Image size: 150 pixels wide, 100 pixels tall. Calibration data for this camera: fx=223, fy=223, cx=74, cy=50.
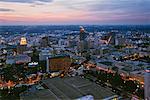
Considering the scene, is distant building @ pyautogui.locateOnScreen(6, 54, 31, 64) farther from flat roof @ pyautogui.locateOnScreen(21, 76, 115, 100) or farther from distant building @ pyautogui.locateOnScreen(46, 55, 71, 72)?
flat roof @ pyautogui.locateOnScreen(21, 76, 115, 100)

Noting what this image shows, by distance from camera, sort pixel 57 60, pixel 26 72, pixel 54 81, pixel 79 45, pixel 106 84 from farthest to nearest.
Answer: pixel 79 45 → pixel 57 60 → pixel 26 72 → pixel 106 84 → pixel 54 81

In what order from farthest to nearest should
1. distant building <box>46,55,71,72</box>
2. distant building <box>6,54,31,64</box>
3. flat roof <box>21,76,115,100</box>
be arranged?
1. distant building <box>6,54,31,64</box>
2. distant building <box>46,55,71,72</box>
3. flat roof <box>21,76,115,100</box>

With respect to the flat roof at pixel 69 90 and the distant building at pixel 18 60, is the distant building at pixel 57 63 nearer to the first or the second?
the distant building at pixel 18 60

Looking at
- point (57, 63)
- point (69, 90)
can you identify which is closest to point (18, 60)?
point (57, 63)

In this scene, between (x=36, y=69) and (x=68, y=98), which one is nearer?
(x=68, y=98)

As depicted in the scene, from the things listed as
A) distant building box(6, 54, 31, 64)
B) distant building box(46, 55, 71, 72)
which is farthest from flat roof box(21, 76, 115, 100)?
distant building box(6, 54, 31, 64)

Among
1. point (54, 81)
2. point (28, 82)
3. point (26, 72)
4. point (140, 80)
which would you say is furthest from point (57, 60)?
point (140, 80)

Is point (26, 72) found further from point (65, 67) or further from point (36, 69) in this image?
point (65, 67)

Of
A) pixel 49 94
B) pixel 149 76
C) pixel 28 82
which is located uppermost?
pixel 149 76
